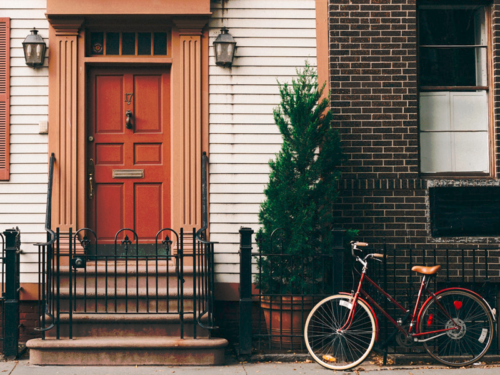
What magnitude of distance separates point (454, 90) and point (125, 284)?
176 inches

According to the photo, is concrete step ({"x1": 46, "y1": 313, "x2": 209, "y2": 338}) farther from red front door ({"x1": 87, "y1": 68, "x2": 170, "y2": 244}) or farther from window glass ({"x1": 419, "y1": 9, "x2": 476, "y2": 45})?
window glass ({"x1": 419, "y1": 9, "x2": 476, "y2": 45})

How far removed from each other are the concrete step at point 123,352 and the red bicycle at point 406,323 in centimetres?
104

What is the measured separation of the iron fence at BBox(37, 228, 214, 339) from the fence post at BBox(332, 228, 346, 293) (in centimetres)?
127

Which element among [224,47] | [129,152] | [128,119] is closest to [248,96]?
[224,47]

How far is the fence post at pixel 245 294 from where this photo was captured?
554cm

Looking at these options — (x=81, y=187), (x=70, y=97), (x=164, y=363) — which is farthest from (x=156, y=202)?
(x=164, y=363)

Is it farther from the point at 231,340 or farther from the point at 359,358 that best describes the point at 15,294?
the point at 359,358

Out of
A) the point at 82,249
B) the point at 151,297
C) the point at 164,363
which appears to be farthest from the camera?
the point at 82,249

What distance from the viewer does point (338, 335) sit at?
5.34 meters

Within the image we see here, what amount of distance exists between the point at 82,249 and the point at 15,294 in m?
0.94

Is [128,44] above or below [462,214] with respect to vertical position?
above

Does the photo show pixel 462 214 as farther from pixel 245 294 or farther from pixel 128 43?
pixel 128 43

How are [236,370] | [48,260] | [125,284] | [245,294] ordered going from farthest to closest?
[125,284], [245,294], [48,260], [236,370]

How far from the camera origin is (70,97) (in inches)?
252
